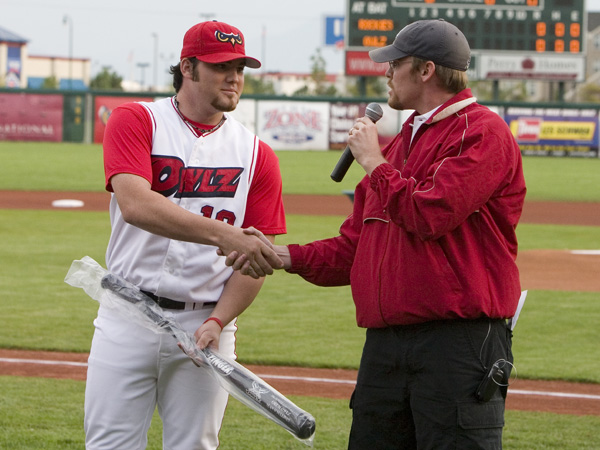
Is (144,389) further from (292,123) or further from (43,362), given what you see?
(292,123)

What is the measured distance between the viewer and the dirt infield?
22.1ft

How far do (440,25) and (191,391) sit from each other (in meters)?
1.62

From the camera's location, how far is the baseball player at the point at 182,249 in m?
3.50

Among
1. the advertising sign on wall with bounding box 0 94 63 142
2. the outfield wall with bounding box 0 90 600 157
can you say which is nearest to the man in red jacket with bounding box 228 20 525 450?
the outfield wall with bounding box 0 90 600 157

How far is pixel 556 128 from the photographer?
39.5m

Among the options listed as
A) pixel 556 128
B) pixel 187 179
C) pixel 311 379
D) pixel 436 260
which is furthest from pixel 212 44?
pixel 556 128

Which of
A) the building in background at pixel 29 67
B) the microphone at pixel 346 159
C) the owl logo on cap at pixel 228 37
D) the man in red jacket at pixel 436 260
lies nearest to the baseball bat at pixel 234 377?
the man in red jacket at pixel 436 260

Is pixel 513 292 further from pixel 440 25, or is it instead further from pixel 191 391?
pixel 191 391

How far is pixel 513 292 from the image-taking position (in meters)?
3.30

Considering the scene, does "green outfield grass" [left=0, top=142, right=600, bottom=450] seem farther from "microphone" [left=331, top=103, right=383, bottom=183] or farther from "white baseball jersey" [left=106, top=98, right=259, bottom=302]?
"microphone" [left=331, top=103, right=383, bottom=183]

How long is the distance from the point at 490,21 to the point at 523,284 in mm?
25238

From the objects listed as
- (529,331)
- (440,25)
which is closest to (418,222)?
(440,25)

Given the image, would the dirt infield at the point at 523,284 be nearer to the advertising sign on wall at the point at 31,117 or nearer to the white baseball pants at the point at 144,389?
the white baseball pants at the point at 144,389

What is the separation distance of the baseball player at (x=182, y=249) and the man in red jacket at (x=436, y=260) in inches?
21.7
